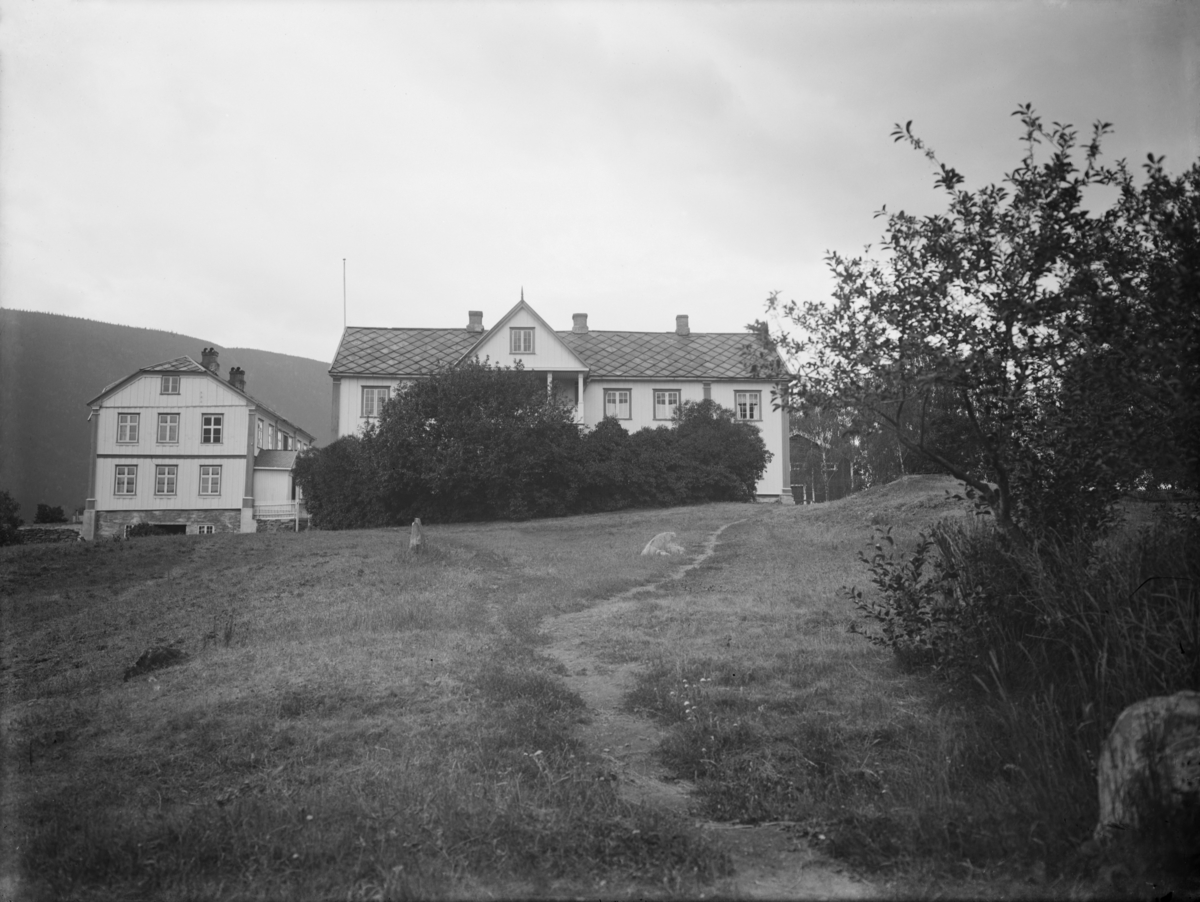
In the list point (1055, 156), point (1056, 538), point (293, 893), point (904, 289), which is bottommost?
point (293, 893)

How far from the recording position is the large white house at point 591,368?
45938 mm

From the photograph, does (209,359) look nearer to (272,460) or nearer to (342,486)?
(272,460)

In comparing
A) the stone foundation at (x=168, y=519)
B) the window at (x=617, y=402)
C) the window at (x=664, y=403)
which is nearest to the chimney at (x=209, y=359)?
the stone foundation at (x=168, y=519)

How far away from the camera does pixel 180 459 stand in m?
50.1

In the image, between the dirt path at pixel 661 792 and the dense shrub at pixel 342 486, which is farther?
the dense shrub at pixel 342 486

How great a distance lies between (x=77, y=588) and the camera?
1883 cm

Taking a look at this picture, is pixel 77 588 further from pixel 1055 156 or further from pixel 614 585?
pixel 1055 156

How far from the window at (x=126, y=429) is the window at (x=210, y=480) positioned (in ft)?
13.2

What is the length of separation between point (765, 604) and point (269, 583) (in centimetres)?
1027

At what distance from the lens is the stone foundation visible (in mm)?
48625

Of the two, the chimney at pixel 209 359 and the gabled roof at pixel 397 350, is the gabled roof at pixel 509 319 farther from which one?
the chimney at pixel 209 359

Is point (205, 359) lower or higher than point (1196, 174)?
higher

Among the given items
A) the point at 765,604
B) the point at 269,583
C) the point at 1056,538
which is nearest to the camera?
the point at 1056,538

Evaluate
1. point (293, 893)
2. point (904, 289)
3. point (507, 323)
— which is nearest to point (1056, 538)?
point (904, 289)
